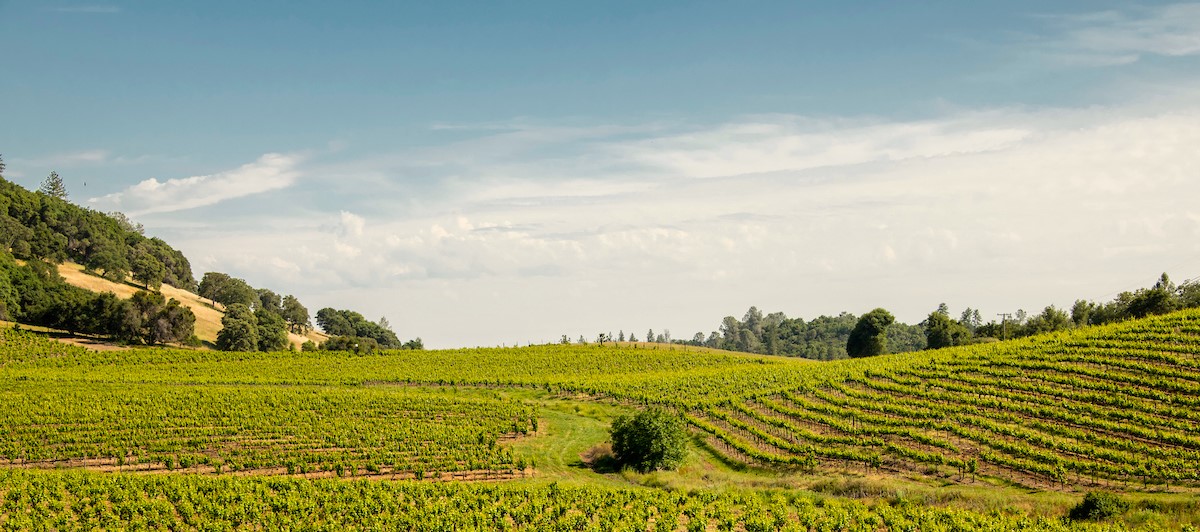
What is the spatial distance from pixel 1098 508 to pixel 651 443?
902 inches

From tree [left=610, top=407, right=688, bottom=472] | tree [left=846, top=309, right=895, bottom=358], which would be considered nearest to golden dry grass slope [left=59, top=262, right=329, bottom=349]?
tree [left=846, top=309, right=895, bottom=358]

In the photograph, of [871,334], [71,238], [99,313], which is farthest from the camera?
[71,238]

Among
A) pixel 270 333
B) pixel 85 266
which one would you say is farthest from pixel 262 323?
pixel 85 266

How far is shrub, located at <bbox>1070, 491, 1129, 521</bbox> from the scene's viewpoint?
34250 millimetres

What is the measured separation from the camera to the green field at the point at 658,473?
119ft

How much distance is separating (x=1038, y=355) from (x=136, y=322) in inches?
4225

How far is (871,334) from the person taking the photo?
11706cm

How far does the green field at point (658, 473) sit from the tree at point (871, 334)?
39.8 m

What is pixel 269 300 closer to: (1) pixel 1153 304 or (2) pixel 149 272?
(2) pixel 149 272

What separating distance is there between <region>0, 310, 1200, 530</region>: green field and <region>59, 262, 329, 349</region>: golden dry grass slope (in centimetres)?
5262

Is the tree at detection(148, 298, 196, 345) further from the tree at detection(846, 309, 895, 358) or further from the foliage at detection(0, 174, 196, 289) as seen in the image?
the tree at detection(846, 309, 895, 358)

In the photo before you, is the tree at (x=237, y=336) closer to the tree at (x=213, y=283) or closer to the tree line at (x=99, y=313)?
the tree line at (x=99, y=313)

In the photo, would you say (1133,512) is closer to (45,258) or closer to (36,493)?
(36,493)

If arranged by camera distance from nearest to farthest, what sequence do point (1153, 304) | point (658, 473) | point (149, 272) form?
point (658, 473) < point (1153, 304) < point (149, 272)
